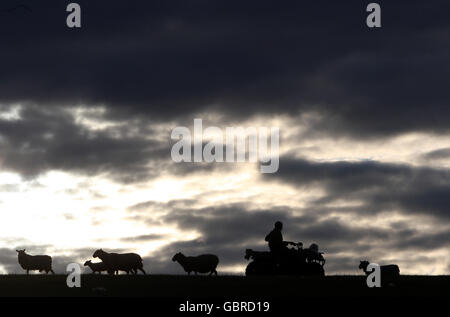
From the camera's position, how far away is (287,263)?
50531mm

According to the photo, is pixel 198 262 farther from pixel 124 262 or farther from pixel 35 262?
pixel 35 262

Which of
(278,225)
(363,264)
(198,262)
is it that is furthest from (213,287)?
(363,264)

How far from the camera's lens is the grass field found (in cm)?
4031

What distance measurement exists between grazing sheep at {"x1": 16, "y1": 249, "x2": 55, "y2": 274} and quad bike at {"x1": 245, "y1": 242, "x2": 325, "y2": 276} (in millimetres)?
14527

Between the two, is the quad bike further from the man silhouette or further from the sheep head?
the sheep head

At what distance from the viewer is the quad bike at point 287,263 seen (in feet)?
166

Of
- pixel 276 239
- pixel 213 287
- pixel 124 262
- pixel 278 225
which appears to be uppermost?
pixel 278 225

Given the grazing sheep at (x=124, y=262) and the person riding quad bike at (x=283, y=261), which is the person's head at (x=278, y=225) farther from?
the grazing sheep at (x=124, y=262)

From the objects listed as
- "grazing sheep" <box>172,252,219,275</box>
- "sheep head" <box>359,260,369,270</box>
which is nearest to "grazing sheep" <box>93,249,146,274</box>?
"grazing sheep" <box>172,252,219,275</box>

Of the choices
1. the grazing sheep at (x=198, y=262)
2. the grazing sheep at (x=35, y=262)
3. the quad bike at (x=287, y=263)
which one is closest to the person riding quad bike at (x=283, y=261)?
the quad bike at (x=287, y=263)

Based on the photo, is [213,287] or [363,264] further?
[363,264]

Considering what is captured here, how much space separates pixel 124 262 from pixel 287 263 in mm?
10311
